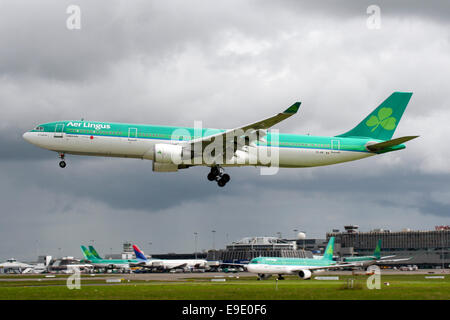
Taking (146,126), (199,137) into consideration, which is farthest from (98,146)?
(199,137)

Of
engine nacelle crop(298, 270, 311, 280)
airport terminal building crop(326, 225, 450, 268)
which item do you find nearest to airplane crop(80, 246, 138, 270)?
engine nacelle crop(298, 270, 311, 280)

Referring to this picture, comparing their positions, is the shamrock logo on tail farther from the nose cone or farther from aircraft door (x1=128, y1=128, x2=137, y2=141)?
the nose cone

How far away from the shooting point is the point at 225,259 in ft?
466

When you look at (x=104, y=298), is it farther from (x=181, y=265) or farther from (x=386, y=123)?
(x=181, y=265)

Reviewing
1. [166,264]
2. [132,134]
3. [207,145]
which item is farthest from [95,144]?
[166,264]

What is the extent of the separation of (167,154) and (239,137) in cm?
622

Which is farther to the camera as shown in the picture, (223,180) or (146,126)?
(223,180)

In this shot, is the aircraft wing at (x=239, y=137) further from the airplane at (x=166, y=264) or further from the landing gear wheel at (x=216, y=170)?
the airplane at (x=166, y=264)

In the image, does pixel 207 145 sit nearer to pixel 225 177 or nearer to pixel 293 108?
pixel 225 177

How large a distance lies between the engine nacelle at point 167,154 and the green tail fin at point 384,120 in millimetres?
19173

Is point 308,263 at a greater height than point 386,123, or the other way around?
point 386,123

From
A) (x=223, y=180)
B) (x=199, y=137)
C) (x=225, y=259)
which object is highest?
(x=199, y=137)
